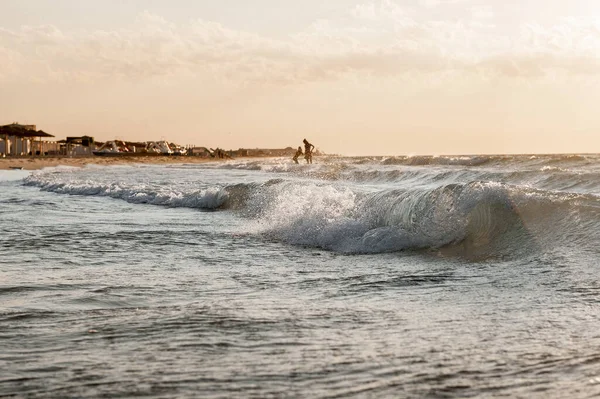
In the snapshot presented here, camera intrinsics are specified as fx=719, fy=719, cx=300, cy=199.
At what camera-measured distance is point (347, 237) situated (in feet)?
28.2

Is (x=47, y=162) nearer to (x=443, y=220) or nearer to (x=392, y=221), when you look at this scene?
(x=392, y=221)

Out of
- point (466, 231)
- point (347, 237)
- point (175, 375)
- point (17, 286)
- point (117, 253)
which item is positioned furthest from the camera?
point (347, 237)

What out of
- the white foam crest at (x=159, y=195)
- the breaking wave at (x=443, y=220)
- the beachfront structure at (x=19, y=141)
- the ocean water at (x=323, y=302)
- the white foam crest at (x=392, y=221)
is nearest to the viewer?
the ocean water at (x=323, y=302)

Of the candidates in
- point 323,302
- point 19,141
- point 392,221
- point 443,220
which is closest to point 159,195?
point 392,221

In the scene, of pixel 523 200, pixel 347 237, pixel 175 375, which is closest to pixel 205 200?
pixel 347 237

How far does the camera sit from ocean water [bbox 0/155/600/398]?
3.07 meters

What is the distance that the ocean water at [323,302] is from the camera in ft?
10.1

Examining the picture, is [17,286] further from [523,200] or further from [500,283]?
[523,200]

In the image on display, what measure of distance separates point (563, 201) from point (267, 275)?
3986 millimetres

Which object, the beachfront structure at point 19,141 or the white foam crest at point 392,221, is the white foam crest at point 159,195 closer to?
the white foam crest at point 392,221

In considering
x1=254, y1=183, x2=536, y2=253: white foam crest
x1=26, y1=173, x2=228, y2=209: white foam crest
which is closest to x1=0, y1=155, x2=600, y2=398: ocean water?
x1=254, y1=183, x2=536, y2=253: white foam crest

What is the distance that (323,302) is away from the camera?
15.6ft

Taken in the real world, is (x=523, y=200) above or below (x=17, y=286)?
above

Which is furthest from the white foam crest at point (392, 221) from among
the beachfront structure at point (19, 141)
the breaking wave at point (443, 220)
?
the beachfront structure at point (19, 141)
